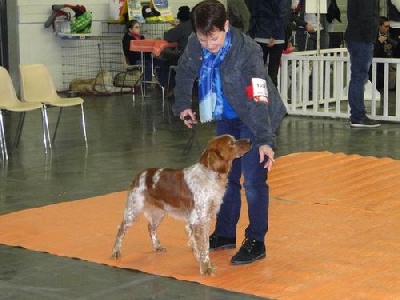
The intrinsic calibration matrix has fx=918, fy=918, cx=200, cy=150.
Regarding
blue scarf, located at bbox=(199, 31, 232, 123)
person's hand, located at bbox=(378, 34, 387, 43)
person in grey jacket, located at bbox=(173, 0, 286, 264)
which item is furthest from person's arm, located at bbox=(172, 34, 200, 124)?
person's hand, located at bbox=(378, 34, 387, 43)

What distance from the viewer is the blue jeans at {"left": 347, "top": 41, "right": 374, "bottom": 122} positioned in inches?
391

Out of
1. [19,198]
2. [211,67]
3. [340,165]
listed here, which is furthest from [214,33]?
[340,165]

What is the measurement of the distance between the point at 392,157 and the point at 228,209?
10.9 ft

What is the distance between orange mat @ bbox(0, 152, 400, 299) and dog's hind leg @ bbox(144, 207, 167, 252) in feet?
0.15

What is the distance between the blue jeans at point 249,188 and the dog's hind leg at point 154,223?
0.35 metres

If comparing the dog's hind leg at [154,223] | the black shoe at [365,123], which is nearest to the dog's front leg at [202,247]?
the dog's hind leg at [154,223]

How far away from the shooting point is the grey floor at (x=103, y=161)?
4500 millimetres

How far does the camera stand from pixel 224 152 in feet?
15.1

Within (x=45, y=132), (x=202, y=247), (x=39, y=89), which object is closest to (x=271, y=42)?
(x=39, y=89)

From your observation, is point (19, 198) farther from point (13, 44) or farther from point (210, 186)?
point (13, 44)

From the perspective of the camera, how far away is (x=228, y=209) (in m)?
5.09

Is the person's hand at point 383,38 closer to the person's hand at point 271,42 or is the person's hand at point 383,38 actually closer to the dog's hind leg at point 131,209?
the person's hand at point 271,42

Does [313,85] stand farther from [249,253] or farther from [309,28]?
[249,253]

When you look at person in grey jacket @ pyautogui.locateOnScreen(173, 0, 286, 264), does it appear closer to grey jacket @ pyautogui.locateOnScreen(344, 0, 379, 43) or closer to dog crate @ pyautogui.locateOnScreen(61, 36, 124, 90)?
grey jacket @ pyautogui.locateOnScreen(344, 0, 379, 43)
